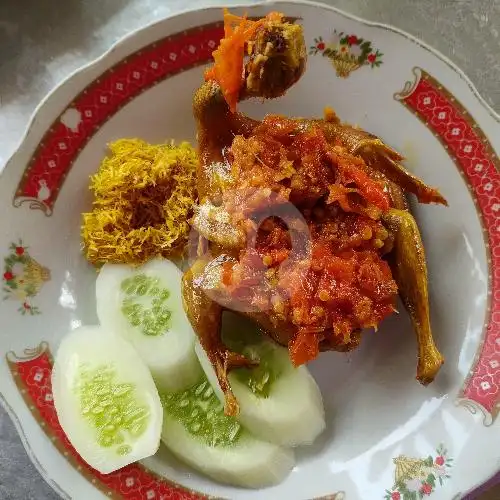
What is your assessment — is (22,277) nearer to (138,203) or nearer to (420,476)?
(138,203)

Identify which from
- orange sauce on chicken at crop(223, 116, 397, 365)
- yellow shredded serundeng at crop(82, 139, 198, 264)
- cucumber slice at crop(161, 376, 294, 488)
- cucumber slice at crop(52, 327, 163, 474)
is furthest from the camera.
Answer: yellow shredded serundeng at crop(82, 139, 198, 264)

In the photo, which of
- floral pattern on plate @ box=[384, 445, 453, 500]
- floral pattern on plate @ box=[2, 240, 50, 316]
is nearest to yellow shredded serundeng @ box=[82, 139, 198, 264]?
floral pattern on plate @ box=[2, 240, 50, 316]

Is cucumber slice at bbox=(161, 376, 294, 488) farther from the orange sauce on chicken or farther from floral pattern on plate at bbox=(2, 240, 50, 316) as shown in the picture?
floral pattern on plate at bbox=(2, 240, 50, 316)

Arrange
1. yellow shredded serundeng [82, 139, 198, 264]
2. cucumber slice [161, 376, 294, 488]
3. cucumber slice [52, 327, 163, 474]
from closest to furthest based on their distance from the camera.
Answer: cucumber slice [52, 327, 163, 474] < cucumber slice [161, 376, 294, 488] < yellow shredded serundeng [82, 139, 198, 264]

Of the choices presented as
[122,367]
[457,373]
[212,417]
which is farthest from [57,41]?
[457,373]

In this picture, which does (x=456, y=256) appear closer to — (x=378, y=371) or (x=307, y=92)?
(x=378, y=371)

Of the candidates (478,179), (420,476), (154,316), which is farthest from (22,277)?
(478,179)
